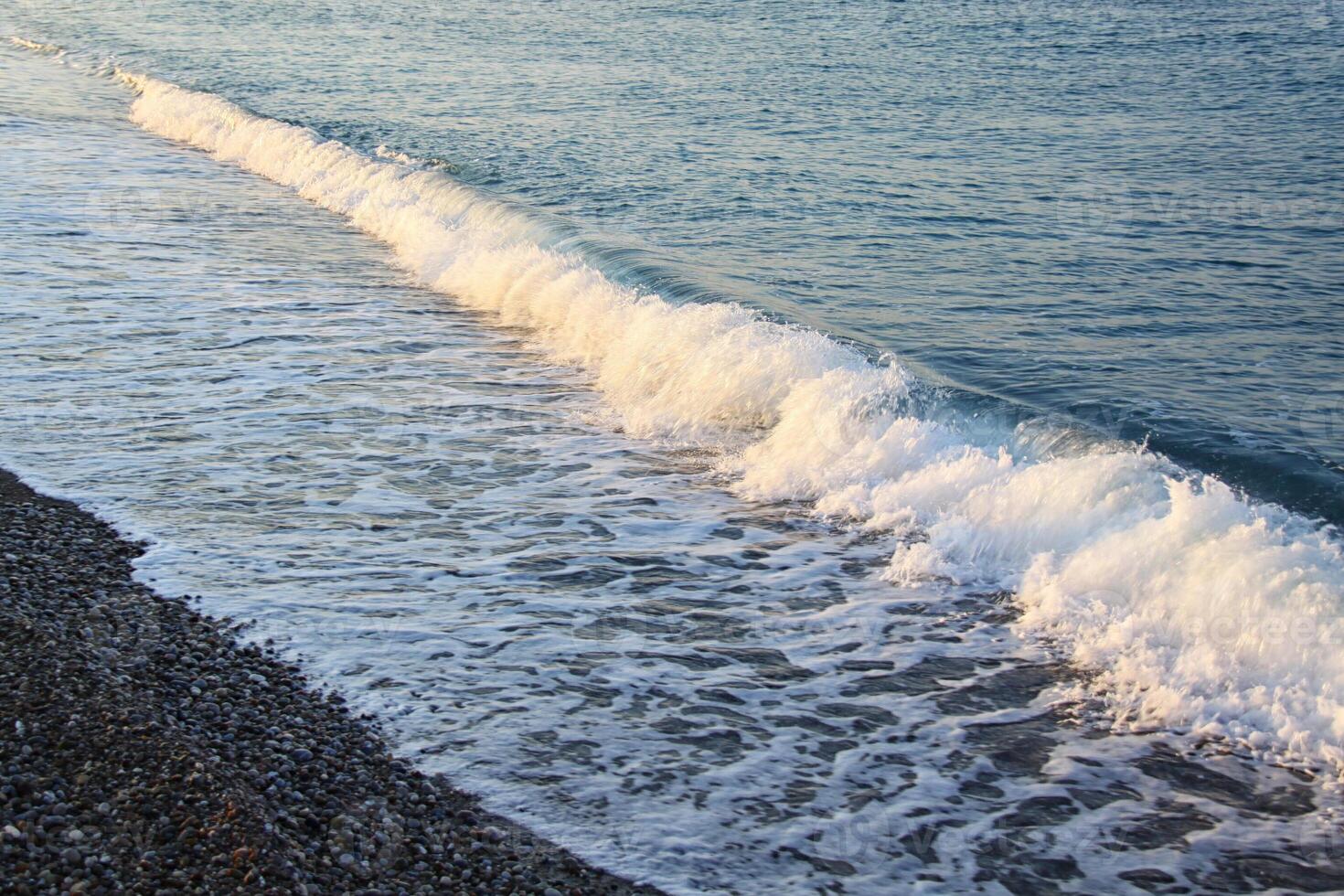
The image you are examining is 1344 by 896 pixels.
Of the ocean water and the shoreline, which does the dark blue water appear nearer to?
the ocean water

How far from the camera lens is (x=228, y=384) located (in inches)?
428

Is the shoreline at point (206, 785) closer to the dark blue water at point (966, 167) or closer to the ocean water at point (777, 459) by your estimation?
the ocean water at point (777, 459)

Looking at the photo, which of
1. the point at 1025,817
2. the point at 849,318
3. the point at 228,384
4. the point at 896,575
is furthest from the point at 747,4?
the point at 1025,817

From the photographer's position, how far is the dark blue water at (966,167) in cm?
1136

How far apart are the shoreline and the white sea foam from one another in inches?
128

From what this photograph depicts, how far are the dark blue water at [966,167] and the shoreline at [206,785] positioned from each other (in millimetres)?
6301

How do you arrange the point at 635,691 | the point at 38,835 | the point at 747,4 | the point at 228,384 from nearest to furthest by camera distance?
the point at 38,835 < the point at 635,691 < the point at 228,384 < the point at 747,4

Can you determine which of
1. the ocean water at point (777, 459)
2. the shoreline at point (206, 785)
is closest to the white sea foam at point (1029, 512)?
the ocean water at point (777, 459)

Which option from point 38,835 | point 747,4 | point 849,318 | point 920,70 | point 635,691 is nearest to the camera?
point 38,835

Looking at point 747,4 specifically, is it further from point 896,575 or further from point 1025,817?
point 1025,817

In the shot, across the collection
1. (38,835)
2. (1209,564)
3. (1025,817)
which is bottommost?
(38,835)

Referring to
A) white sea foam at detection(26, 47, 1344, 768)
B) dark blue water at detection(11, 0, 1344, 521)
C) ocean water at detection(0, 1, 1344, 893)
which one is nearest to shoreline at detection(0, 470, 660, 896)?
ocean water at detection(0, 1, 1344, 893)

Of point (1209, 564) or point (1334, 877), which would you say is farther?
point (1209, 564)

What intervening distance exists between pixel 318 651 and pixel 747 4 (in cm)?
3900
